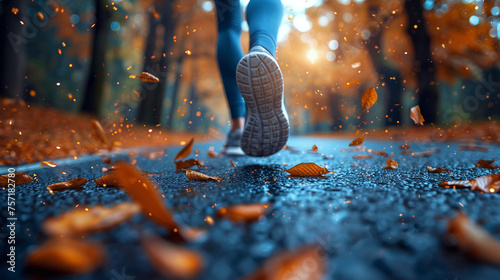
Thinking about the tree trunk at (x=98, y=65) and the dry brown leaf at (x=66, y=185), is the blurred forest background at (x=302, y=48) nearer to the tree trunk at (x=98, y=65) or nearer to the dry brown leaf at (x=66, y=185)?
the tree trunk at (x=98, y=65)

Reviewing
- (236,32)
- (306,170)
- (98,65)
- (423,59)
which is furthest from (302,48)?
(306,170)

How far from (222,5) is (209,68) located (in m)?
15.7

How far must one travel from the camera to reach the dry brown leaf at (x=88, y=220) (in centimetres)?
65

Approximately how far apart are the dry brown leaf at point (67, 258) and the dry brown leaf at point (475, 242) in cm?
67

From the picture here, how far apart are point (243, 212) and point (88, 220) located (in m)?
0.37

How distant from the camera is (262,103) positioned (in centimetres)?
175

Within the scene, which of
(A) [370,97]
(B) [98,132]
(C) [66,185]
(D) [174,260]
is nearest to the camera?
(D) [174,260]

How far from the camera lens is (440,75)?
10.6 meters

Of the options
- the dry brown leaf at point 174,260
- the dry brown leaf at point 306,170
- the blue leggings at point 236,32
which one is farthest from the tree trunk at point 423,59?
the dry brown leaf at point 174,260

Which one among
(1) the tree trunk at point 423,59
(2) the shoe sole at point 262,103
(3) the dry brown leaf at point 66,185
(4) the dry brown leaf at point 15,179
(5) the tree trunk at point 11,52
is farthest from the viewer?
(1) the tree trunk at point 423,59

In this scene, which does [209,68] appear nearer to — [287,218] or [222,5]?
[222,5]

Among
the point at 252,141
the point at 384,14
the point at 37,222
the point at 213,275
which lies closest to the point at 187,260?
the point at 213,275

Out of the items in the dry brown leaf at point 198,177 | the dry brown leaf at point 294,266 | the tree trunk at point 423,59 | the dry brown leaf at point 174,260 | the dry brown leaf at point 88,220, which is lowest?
the dry brown leaf at point 198,177

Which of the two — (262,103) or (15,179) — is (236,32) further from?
(15,179)
